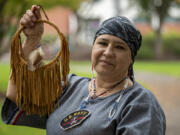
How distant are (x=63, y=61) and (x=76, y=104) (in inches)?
12.4

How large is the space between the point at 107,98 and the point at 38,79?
0.50 metres

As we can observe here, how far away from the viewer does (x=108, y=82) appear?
187cm

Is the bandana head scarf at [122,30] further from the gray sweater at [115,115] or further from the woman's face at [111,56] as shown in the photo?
the gray sweater at [115,115]

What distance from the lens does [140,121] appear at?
5.25ft

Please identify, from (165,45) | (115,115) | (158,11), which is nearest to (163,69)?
(158,11)

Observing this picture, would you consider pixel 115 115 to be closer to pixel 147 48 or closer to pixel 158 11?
pixel 158 11

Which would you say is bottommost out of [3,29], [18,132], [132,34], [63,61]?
[18,132]

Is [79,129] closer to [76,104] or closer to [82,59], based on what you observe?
[76,104]

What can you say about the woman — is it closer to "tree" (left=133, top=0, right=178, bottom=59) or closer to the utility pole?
the utility pole

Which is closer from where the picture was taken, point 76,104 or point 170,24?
point 76,104

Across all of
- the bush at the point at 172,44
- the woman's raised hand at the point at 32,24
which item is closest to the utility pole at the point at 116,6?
the bush at the point at 172,44

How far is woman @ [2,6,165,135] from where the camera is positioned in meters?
1.63

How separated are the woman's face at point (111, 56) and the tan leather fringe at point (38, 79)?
25cm

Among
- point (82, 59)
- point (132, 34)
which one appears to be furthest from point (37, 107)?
point (82, 59)
